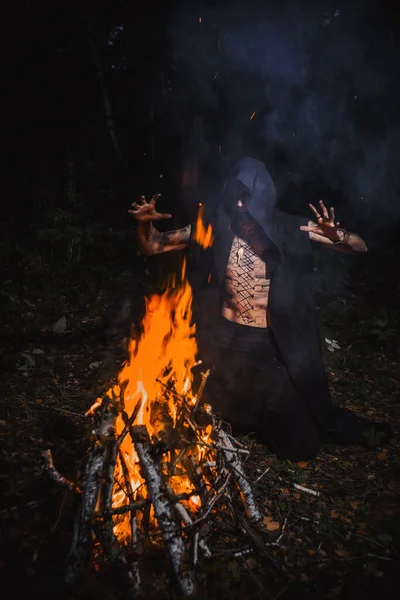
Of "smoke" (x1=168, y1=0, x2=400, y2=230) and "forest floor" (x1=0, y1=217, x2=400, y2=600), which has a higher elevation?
"smoke" (x1=168, y1=0, x2=400, y2=230)

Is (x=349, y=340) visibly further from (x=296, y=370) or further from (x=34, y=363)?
(x=34, y=363)

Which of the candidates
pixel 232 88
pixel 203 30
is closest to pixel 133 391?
pixel 232 88

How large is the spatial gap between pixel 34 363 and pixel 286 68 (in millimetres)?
11297

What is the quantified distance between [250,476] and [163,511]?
1510 millimetres

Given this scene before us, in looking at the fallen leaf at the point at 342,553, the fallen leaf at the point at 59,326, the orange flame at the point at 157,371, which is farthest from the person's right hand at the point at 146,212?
the fallen leaf at the point at 59,326

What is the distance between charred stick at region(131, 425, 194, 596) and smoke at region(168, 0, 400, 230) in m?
11.4

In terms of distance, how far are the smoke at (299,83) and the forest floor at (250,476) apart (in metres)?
6.91

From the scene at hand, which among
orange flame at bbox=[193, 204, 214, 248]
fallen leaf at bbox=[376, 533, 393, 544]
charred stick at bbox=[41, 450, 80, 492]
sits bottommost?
fallen leaf at bbox=[376, 533, 393, 544]

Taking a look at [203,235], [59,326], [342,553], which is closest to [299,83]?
[59,326]

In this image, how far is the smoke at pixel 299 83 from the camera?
1251cm

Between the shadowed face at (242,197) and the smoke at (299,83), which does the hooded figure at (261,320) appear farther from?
the smoke at (299,83)

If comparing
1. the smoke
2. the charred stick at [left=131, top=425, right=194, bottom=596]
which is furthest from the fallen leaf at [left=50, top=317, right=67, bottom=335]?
the smoke

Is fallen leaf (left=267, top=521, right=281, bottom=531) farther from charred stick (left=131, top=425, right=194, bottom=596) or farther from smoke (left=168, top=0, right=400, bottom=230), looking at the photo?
smoke (left=168, top=0, right=400, bottom=230)

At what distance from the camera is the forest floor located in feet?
11.3
